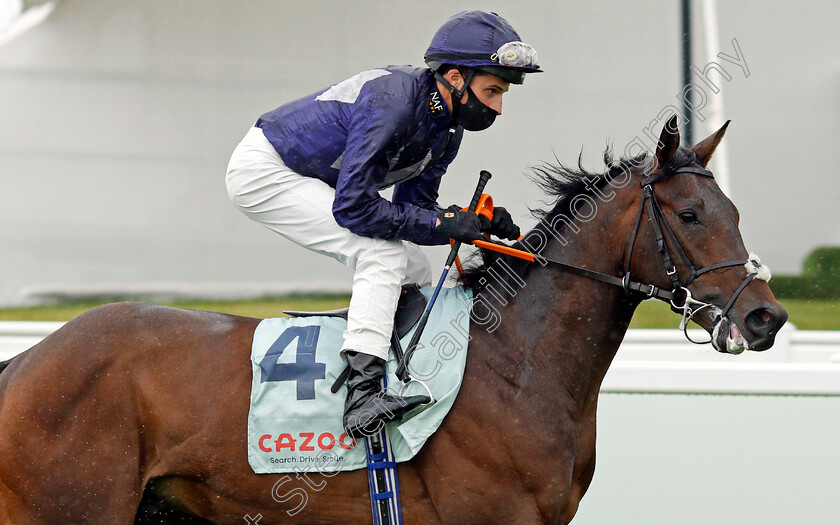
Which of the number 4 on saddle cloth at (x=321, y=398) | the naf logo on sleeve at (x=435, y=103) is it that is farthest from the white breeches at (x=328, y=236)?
the naf logo on sleeve at (x=435, y=103)

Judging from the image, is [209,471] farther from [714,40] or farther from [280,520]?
[714,40]

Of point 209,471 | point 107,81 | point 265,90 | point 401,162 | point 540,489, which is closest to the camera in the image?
point 540,489

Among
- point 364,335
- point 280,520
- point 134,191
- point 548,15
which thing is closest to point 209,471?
point 280,520

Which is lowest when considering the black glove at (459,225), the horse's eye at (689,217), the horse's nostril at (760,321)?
the horse's nostril at (760,321)

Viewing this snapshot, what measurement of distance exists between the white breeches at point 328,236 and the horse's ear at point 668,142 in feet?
2.57

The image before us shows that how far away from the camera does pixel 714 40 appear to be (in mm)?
6293

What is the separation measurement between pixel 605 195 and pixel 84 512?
1.80 m

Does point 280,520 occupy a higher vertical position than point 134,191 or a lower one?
higher

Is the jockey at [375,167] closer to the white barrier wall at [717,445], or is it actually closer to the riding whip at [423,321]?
the riding whip at [423,321]

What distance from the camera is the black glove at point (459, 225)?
2254 mm

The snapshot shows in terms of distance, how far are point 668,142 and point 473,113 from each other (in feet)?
1.95

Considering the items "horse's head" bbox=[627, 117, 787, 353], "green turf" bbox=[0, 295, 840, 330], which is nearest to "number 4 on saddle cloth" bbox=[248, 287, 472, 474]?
"horse's head" bbox=[627, 117, 787, 353]

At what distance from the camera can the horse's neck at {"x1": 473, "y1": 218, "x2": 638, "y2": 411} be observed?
2.24 m

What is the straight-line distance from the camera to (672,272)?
2.12 m
